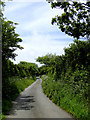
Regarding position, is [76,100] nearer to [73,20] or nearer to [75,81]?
[75,81]

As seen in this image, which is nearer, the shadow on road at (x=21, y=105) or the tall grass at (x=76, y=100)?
the tall grass at (x=76, y=100)

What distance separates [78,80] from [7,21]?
10.3 m

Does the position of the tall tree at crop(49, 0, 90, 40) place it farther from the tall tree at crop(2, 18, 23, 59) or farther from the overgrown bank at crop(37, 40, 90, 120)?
the tall tree at crop(2, 18, 23, 59)

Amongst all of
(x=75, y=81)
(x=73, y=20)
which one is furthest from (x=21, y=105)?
(x=73, y=20)

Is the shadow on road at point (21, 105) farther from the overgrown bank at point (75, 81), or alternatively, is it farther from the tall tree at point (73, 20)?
the tall tree at point (73, 20)

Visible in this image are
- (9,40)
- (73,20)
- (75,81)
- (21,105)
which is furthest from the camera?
(9,40)

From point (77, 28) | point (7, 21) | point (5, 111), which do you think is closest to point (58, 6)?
point (77, 28)

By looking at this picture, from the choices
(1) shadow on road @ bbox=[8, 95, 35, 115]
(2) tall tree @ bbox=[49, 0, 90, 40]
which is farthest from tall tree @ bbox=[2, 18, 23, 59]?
(2) tall tree @ bbox=[49, 0, 90, 40]

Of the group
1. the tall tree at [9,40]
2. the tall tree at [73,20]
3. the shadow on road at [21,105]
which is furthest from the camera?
the tall tree at [9,40]

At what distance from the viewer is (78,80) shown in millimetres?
11453

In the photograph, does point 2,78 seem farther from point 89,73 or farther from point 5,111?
point 89,73

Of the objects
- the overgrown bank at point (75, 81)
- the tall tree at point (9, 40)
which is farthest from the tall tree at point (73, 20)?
the tall tree at point (9, 40)

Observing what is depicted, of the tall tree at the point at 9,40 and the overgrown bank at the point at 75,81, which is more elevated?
the tall tree at the point at 9,40

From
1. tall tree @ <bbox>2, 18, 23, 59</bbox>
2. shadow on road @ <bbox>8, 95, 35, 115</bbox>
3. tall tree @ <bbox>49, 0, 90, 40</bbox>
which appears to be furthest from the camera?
tall tree @ <bbox>2, 18, 23, 59</bbox>
